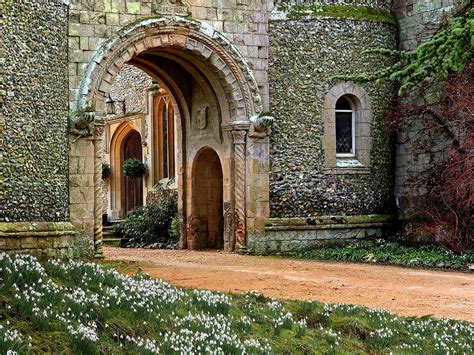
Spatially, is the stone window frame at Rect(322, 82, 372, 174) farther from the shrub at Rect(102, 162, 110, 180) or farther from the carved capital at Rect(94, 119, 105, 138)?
the shrub at Rect(102, 162, 110, 180)

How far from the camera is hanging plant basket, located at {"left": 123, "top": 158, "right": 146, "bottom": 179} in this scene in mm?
26219

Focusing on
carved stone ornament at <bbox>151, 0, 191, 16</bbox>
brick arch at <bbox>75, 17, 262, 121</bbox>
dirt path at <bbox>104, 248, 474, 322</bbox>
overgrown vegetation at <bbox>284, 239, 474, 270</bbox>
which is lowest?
dirt path at <bbox>104, 248, 474, 322</bbox>

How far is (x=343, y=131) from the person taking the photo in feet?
62.8

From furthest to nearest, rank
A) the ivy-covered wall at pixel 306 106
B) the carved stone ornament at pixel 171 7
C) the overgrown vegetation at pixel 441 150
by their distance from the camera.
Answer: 1. the ivy-covered wall at pixel 306 106
2. the carved stone ornament at pixel 171 7
3. the overgrown vegetation at pixel 441 150

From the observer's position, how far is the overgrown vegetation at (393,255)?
600 inches

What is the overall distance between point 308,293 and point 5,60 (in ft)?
22.2

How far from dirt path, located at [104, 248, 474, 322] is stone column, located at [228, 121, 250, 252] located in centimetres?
82

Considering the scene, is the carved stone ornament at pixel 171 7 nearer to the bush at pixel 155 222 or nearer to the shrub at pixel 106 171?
the bush at pixel 155 222

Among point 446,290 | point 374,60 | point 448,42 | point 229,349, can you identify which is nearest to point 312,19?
point 374,60

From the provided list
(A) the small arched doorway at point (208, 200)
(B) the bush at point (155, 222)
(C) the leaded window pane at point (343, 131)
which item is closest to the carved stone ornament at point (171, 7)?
(A) the small arched doorway at point (208, 200)

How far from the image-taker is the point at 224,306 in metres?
8.53

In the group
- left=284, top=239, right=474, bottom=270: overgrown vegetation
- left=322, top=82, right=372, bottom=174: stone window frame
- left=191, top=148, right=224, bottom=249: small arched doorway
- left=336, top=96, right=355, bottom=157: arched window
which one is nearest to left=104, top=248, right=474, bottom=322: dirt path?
left=284, top=239, right=474, bottom=270: overgrown vegetation

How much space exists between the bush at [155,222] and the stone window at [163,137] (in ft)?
5.75

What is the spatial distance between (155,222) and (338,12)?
7.88 m
